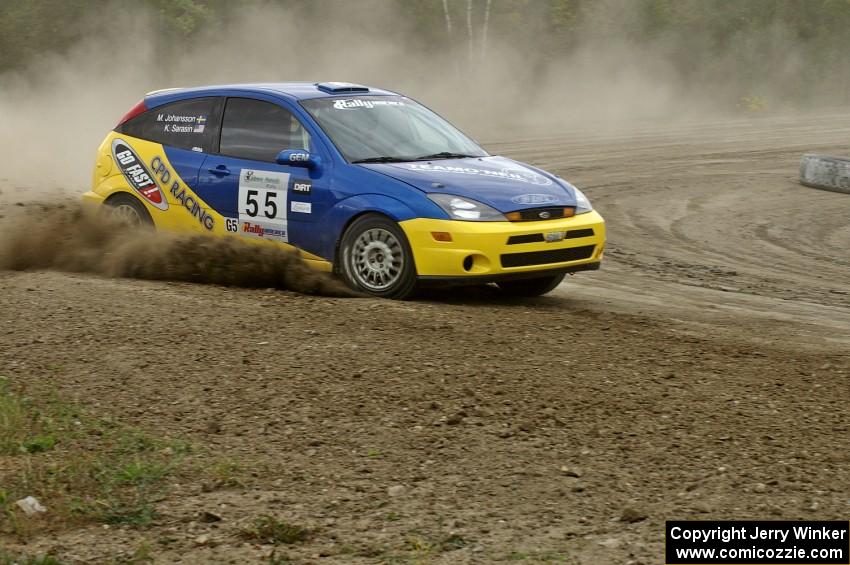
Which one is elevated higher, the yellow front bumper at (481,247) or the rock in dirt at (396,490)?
the yellow front bumper at (481,247)

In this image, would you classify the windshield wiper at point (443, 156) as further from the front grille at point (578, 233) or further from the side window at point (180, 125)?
the side window at point (180, 125)

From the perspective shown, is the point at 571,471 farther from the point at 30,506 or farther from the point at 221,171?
the point at 221,171

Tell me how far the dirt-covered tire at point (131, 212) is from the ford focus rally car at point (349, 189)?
0.01 metres

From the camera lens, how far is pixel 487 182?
8445mm

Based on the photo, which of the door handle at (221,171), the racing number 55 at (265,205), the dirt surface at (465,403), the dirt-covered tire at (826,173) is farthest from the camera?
the dirt-covered tire at (826,173)

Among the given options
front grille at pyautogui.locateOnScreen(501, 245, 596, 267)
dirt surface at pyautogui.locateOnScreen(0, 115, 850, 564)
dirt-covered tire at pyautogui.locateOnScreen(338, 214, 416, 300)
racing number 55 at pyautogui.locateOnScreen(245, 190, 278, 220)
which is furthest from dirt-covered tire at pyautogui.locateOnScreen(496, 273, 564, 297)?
racing number 55 at pyautogui.locateOnScreen(245, 190, 278, 220)

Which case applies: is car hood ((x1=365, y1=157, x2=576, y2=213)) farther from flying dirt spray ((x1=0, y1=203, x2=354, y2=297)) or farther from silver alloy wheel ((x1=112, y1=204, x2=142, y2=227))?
silver alloy wheel ((x1=112, y1=204, x2=142, y2=227))

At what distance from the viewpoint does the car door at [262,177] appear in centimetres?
871

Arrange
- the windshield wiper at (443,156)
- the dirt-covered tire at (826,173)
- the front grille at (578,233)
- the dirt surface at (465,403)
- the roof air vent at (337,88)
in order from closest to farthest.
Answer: the dirt surface at (465,403), the front grille at (578,233), the windshield wiper at (443,156), the roof air vent at (337,88), the dirt-covered tire at (826,173)

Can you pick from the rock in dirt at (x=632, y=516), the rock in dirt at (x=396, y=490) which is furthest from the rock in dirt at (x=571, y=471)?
the rock in dirt at (x=396, y=490)

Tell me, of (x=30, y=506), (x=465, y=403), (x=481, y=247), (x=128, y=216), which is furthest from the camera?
(x=128, y=216)

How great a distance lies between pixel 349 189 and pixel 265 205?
30.2 inches

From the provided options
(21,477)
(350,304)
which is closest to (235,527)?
(21,477)

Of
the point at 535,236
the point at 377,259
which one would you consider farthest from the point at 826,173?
the point at 377,259
